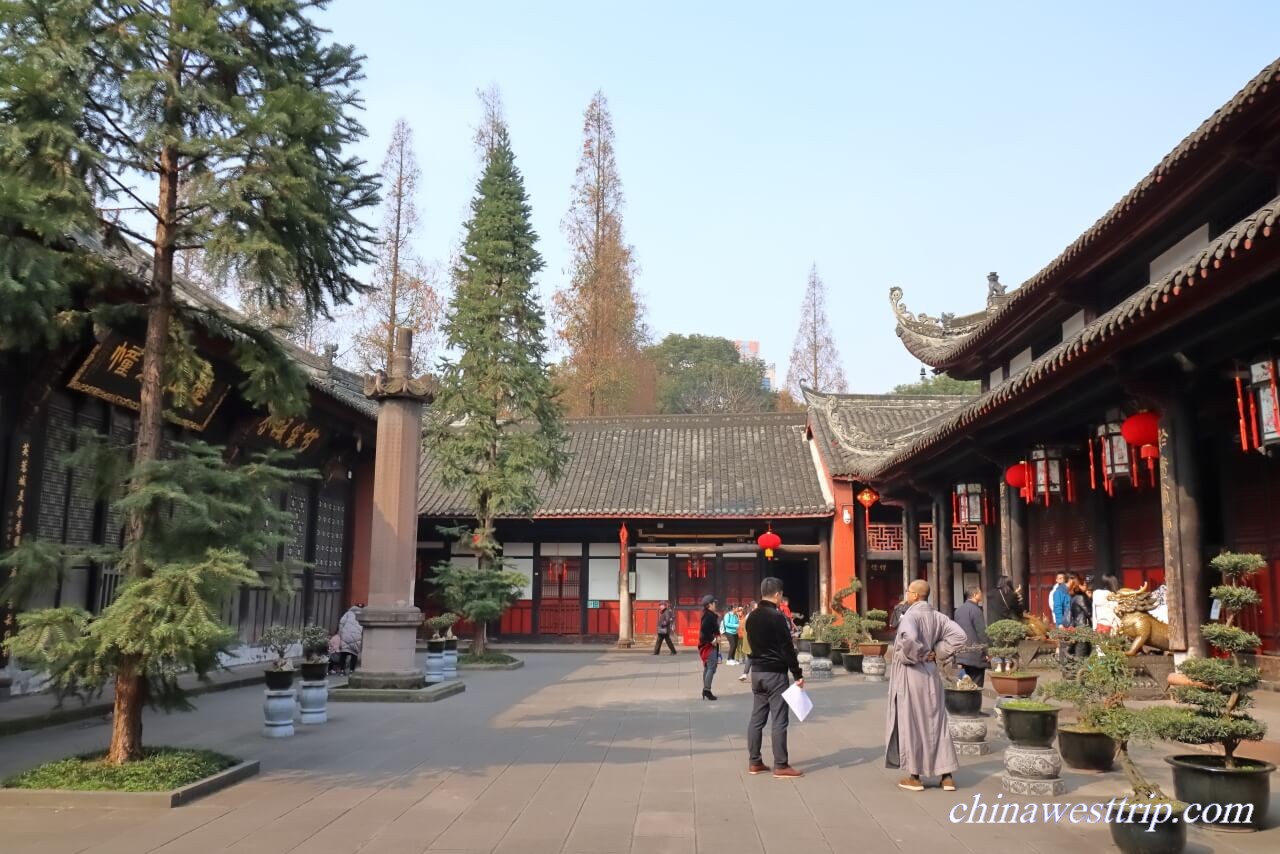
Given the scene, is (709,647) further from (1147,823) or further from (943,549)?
(1147,823)

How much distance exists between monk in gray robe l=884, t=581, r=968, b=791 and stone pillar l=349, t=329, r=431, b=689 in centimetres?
663

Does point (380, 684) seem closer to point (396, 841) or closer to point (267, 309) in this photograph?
point (267, 309)

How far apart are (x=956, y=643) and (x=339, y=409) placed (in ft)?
35.2

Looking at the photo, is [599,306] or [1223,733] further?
[599,306]

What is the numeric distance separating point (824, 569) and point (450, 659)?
10771 mm

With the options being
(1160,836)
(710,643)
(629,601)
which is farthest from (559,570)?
(1160,836)

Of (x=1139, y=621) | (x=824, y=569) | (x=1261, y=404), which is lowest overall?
(x=1139, y=621)

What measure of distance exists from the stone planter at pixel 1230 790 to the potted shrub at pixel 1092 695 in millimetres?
681

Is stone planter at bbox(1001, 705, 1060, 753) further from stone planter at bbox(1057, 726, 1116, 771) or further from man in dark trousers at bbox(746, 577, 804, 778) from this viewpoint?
man in dark trousers at bbox(746, 577, 804, 778)

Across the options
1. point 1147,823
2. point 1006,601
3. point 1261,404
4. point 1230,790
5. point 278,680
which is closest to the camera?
point 1147,823

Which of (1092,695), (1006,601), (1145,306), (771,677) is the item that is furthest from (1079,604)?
(771,677)

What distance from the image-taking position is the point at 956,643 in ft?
20.4

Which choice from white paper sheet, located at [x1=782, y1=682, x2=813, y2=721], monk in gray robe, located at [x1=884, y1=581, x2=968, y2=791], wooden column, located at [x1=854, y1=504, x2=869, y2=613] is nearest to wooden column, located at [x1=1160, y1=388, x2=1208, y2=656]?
monk in gray robe, located at [x1=884, y1=581, x2=968, y2=791]

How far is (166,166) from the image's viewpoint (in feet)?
21.2
